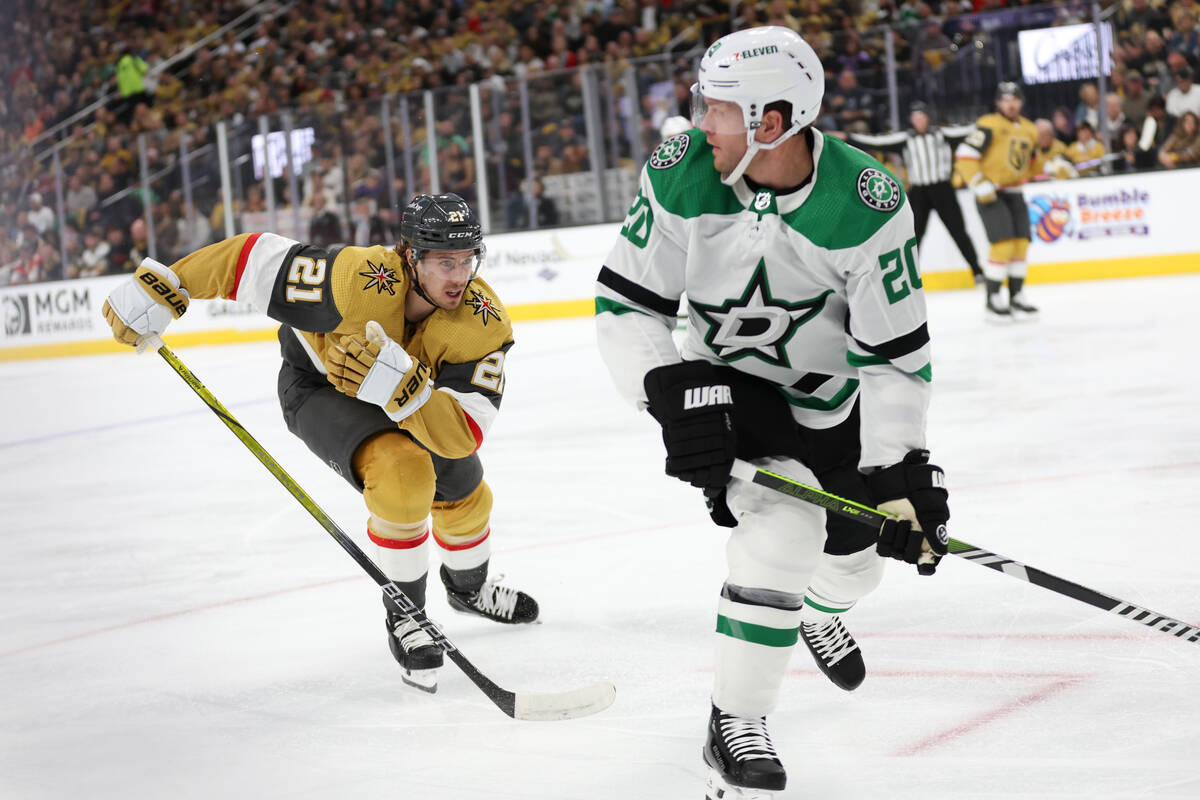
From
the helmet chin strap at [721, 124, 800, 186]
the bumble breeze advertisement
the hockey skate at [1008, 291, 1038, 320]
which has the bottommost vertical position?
the hockey skate at [1008, 291, 1038, 320]

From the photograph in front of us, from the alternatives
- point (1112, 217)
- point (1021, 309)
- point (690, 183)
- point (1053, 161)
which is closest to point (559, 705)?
point (690, 183)

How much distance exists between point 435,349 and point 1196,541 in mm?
1913

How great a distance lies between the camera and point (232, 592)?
3.50 metres

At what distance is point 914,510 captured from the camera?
2.00 m

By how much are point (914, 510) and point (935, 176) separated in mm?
8047

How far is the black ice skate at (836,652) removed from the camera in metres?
2.48

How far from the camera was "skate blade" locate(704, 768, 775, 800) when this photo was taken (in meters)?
1.99

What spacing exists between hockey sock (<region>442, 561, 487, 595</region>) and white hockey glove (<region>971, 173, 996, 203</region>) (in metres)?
6.30

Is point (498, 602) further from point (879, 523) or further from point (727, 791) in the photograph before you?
point (879, 523)

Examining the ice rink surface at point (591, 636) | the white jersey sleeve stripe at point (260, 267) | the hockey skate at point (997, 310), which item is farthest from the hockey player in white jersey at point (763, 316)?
the hockey skate at point (997, 310)

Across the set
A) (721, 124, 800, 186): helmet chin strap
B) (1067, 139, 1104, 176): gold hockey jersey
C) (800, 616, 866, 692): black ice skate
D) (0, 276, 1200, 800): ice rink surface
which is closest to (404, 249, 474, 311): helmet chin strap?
(0, 276, 1200, 800): ice rink surface

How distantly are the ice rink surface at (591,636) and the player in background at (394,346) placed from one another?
34 cm

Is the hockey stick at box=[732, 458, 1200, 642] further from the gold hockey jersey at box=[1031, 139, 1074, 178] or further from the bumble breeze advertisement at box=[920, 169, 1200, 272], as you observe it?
the gold hockey jersey at box=[1031, 139, 1074, 178]

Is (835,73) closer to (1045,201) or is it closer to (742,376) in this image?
(1045,201)
